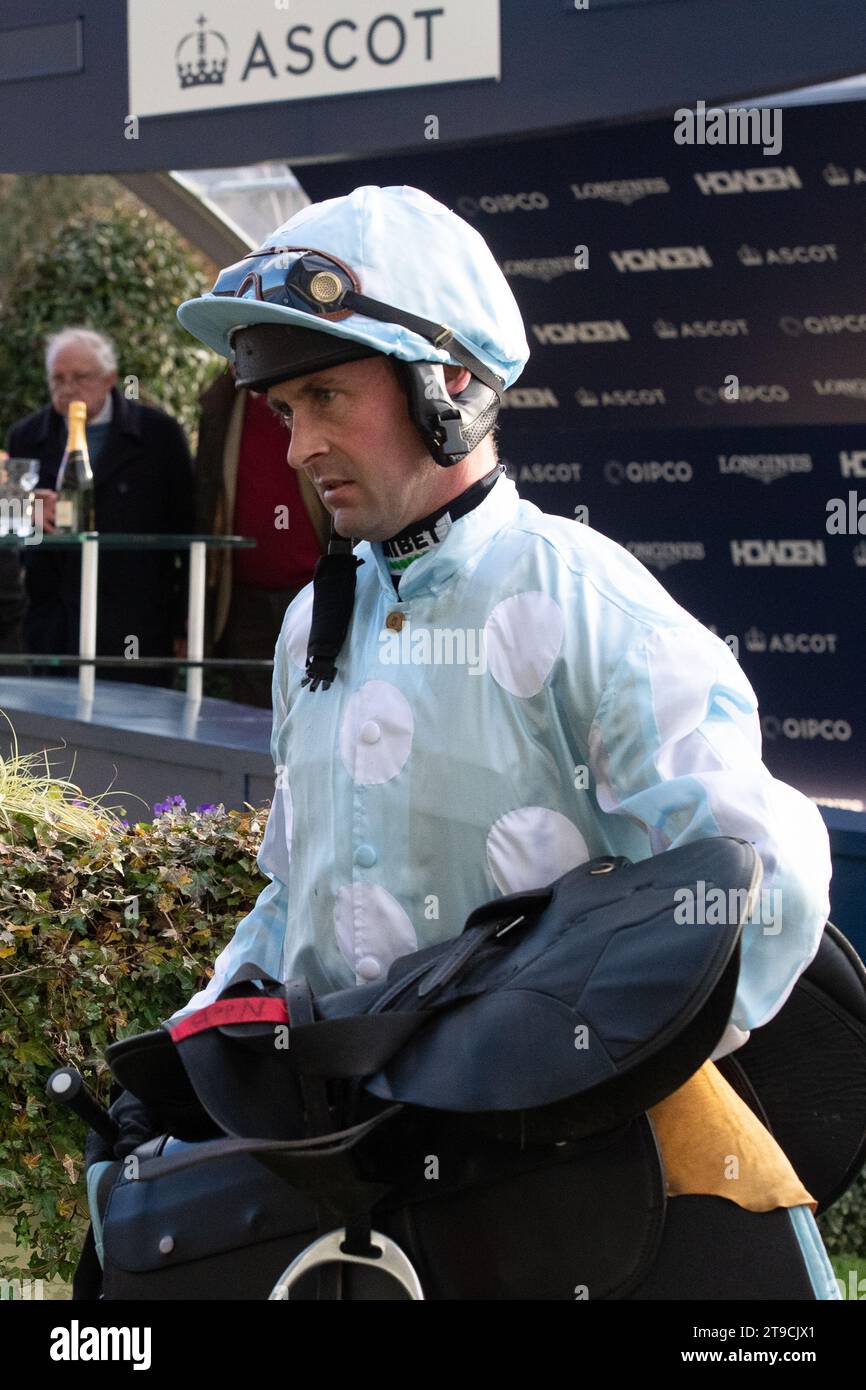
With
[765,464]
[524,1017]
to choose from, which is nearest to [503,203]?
[765,464]

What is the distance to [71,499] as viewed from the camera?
22.5ft

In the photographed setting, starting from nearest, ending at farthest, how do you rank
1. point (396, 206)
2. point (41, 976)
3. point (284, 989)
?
point (284, 989), point (396, 206), point (41, 976)

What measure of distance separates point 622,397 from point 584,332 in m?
0.30

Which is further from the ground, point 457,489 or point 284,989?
point 457,489

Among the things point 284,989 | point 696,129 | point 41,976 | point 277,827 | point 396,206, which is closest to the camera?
point 284,989

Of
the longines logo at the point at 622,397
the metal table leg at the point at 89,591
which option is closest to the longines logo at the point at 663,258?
the longines logo at the point at 622,397

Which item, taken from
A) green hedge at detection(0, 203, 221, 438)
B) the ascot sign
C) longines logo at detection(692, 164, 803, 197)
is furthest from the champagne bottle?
green hedge at detection(0, 203, 221, 438)

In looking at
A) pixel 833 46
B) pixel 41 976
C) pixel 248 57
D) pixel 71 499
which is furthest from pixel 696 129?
pixel 41 976

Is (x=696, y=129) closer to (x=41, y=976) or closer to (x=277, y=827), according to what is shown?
(x=41, y=976)

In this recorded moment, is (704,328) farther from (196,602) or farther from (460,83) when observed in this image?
(196,602)

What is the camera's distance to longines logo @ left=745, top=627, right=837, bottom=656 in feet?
22.6

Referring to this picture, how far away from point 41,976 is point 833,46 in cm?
368

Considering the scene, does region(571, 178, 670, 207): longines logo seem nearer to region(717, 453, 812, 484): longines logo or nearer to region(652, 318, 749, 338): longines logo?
region(652, 318, 749, 338): longines logo
